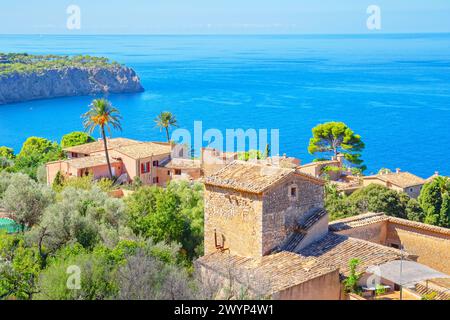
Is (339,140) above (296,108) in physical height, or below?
above

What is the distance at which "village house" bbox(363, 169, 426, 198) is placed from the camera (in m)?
41.7

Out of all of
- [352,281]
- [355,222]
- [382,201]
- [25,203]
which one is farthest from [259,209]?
[382,201]

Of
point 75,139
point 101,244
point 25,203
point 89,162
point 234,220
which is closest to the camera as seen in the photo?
point 234,220

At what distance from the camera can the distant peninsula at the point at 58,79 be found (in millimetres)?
137750

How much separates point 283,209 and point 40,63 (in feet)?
479

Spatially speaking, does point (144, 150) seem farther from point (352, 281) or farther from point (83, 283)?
point (83, 283)

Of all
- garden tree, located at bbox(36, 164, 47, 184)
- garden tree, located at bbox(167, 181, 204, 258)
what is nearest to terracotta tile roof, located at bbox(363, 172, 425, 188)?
garden tree, located at bbox(167, 181, 204, 258)

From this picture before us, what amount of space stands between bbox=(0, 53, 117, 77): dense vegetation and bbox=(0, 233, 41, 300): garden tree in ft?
422

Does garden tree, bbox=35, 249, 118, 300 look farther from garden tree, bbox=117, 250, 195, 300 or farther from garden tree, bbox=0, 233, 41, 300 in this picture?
garden tree, bbox=0, 233, 41, 300

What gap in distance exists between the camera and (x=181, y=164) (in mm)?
40031

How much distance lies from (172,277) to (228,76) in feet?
504
